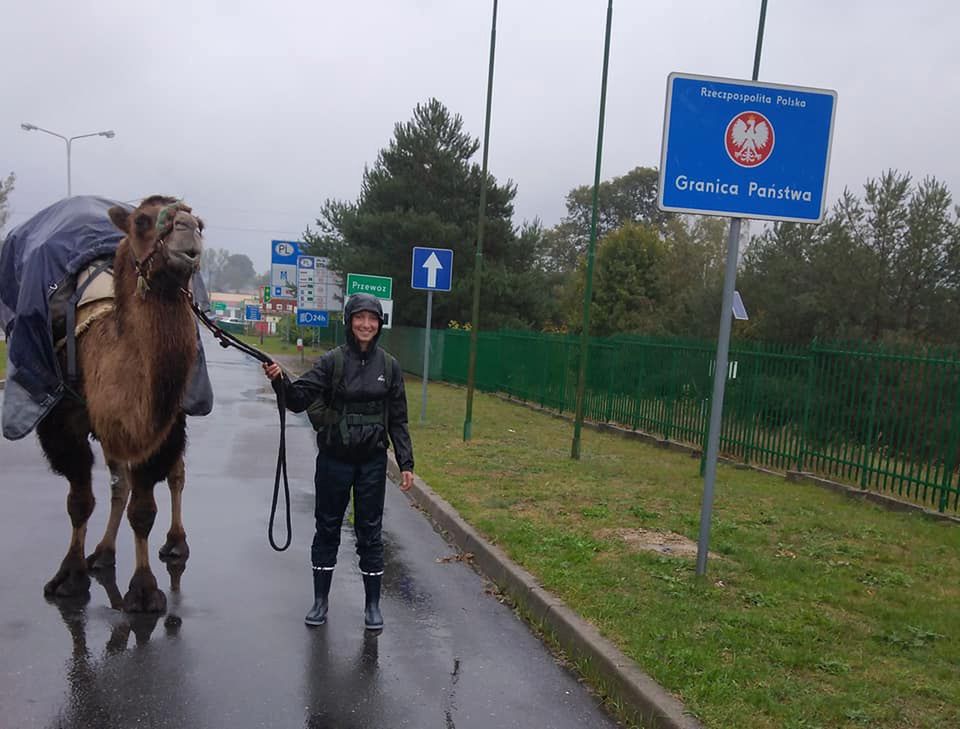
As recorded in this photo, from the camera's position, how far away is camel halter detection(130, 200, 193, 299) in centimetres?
476

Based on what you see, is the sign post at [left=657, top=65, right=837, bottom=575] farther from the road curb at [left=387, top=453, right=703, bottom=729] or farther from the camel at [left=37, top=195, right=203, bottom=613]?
the camel at [left=37, top=195, right=203, bottom=613]

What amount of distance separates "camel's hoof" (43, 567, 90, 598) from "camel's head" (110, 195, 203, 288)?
2.13 meters

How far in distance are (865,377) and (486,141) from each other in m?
6.89

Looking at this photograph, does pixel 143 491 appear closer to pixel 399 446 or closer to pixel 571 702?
pixel 399 446

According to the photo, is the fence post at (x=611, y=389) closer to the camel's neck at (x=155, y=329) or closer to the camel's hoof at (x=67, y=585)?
the camel's hoof at (x=67, y=585)

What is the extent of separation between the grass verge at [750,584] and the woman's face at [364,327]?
2185mm

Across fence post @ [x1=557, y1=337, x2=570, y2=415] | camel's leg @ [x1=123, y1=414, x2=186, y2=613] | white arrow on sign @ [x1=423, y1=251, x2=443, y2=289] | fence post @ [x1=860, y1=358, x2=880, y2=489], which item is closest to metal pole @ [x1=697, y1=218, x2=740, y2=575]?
camel's leg @ [x1=123, y1=414, x2=186, y2=613]

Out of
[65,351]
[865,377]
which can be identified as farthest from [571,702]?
[865,377]

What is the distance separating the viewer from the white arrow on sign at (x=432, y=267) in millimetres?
14656

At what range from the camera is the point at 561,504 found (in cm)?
909

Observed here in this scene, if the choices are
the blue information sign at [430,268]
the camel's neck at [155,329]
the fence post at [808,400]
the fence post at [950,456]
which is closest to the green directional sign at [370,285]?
the blue information sign at [430,268]

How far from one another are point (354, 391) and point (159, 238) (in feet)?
4.53

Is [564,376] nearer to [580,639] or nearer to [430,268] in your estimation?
[430,268]

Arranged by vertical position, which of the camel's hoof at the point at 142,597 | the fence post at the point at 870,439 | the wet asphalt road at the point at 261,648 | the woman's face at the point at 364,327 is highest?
the woman's face at the point at 364,327
